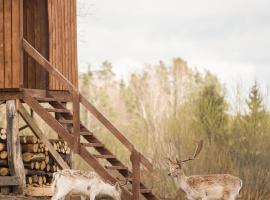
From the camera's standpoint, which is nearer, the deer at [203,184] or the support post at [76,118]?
the deer at [203,184]

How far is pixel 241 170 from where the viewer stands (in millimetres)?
20516

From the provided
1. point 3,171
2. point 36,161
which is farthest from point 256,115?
point 3,171

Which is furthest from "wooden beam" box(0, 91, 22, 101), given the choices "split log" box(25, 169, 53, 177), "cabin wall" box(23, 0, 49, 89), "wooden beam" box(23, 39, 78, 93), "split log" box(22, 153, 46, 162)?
"split log" box(25, 169, 53, 177)

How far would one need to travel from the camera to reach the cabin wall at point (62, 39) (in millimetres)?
19625

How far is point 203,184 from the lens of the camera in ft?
54.2

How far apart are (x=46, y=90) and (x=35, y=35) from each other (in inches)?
75.1

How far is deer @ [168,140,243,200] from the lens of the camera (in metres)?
16.5

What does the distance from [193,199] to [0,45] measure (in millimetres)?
5818

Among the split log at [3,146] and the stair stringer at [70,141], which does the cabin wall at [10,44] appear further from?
the split log at [3,146]

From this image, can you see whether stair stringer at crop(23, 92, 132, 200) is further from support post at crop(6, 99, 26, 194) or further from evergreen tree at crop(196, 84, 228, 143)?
evergreen tree at crop(196, 84, 228, 143)

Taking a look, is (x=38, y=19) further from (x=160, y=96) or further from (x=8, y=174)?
(x=160, y=96)

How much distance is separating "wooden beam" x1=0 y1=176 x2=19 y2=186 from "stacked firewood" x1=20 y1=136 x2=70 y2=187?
60 centimetres

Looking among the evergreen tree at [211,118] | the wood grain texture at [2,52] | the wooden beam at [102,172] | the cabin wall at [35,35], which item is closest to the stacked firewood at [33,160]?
the wood grain texture at [2,52]

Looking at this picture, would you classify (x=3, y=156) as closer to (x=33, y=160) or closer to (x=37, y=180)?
(x=33, y=160)
